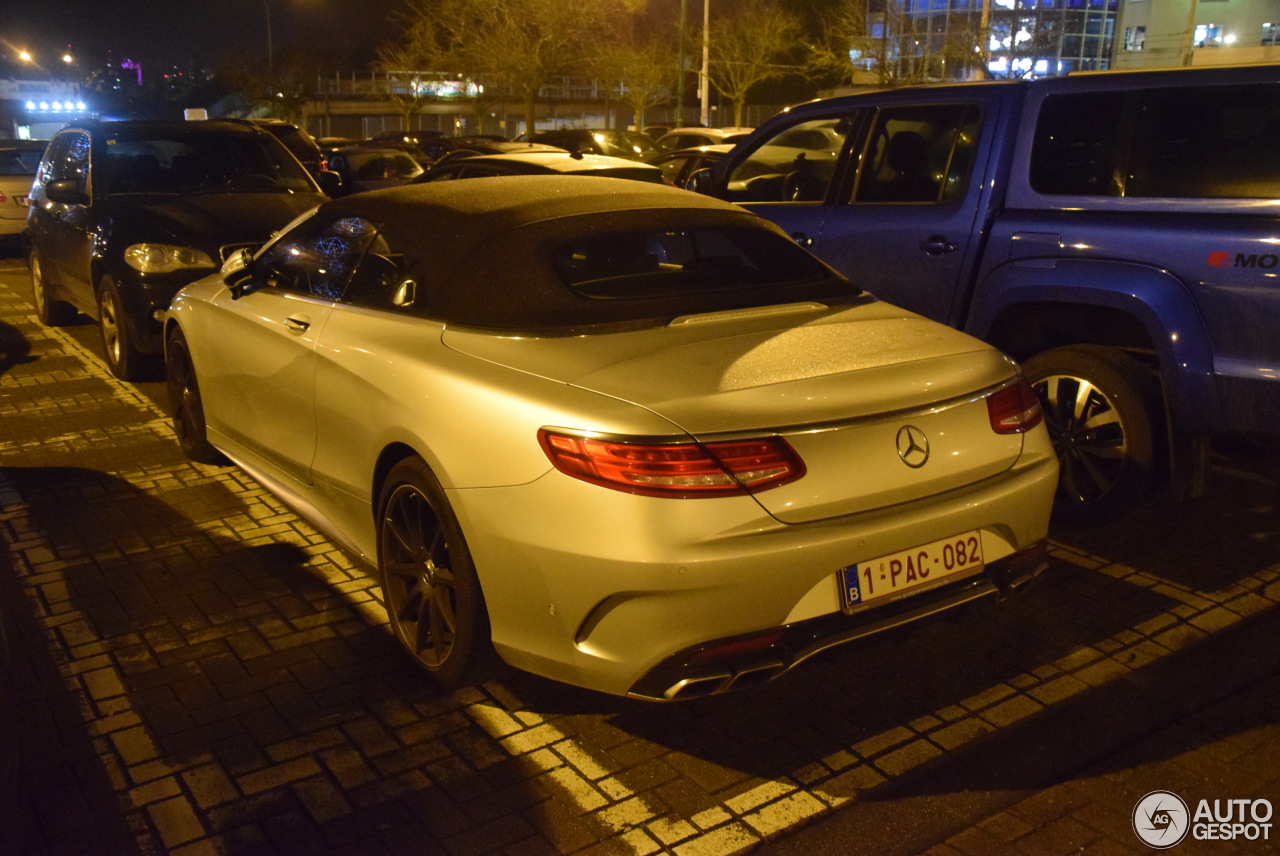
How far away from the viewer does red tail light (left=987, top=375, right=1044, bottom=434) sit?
3609 mm

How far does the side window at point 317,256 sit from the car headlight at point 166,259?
2.76 m

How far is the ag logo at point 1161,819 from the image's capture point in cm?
315

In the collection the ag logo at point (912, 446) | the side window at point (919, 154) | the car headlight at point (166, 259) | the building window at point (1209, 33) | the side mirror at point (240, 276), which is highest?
the building window at point (1209, 33)

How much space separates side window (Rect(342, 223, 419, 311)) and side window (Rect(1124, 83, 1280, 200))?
3174mm

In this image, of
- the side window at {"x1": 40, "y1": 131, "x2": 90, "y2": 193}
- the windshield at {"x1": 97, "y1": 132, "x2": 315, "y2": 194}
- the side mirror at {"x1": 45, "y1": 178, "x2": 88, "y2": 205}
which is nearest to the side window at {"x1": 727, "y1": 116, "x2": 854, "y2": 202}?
the windshield at {"x1": 97, "y1": 132, "x2": 315, "y2": 194}

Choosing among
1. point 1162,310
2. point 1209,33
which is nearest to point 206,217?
point 1162,310

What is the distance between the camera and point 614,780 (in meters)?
3.45

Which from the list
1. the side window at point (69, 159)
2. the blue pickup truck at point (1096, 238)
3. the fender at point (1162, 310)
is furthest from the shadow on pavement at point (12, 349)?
the fender at point (1162, 310)

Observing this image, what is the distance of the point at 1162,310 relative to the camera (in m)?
4.82

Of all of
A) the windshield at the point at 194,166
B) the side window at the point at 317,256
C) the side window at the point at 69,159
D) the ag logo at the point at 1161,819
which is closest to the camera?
the ag logo at the point at 1161,819

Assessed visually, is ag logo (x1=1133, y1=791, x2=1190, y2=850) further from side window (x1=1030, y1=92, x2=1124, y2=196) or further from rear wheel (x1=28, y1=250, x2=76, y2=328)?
rear wheel (x1=28, y1=250, x2=76, y2=328)

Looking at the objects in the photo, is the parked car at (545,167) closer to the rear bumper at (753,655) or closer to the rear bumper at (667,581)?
the rear bumper at (667,581)

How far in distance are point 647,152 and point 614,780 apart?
743 inches

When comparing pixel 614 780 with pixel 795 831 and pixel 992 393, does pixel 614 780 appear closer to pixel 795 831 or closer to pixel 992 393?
pixel 795 831
